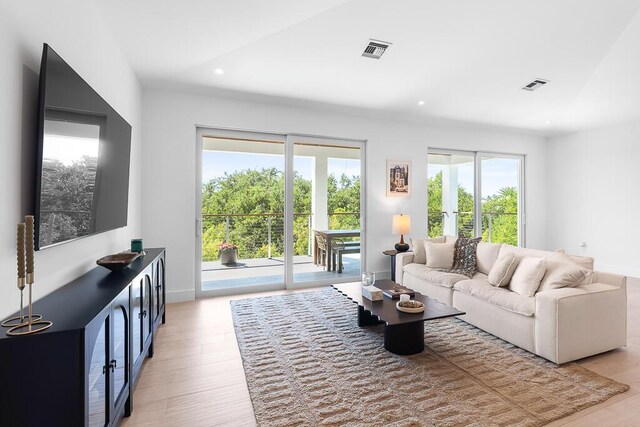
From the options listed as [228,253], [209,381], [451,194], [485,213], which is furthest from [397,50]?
[485,213]

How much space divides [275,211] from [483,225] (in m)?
4.05

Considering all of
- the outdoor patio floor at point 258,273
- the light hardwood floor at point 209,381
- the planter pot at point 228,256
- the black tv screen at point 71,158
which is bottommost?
the light hardwood floor at point 209,381

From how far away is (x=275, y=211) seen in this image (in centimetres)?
467

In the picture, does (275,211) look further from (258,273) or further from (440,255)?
(440,255)

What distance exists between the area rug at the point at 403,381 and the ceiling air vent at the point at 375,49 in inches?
116

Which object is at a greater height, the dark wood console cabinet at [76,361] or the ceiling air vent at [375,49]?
the ceiling air vent at [375,49]

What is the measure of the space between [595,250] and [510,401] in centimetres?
549

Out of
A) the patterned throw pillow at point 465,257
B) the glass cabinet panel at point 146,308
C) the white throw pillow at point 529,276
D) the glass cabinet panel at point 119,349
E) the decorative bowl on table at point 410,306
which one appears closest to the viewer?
the glass cabinet panel at point 119,349

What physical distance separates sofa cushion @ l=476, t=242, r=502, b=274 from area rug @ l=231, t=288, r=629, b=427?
0.80m

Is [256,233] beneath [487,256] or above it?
above

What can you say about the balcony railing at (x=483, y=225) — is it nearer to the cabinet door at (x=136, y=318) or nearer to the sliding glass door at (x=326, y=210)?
the sliding glass door at (x=326, y=210)

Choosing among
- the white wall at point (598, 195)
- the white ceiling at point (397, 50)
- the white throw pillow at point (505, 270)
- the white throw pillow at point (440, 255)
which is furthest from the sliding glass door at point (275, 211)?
the white wall at point (598, 195)

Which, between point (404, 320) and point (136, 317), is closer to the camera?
point (136, 317)

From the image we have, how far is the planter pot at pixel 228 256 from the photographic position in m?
4.46
